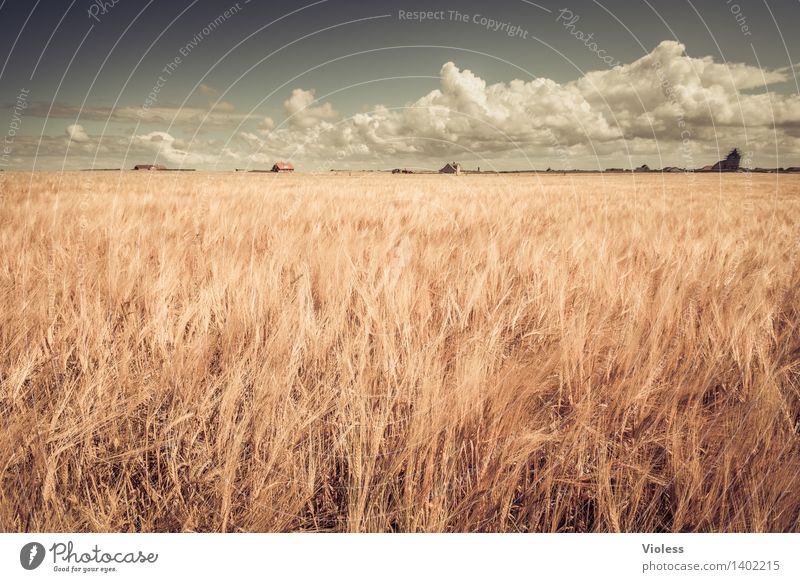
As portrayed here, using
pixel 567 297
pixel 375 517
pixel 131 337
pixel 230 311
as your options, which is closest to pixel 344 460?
pixel 375 517

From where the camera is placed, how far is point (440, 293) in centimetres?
205

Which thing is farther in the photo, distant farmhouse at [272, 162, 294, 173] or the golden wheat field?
distant farmhouse at [272, 162, 294, 173]

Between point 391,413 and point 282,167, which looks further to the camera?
point 282,167

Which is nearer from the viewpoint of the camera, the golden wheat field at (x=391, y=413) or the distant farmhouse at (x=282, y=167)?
the golden wheat field at (x=391, y=413)

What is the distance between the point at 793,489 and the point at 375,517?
3.38 ft

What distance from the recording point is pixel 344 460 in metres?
1.04

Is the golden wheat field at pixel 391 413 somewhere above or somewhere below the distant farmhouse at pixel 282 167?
below

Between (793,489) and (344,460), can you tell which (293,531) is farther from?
(793,489)

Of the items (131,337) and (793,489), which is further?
(131,337)

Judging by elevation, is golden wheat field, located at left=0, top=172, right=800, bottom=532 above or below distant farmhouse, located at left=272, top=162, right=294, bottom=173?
below
